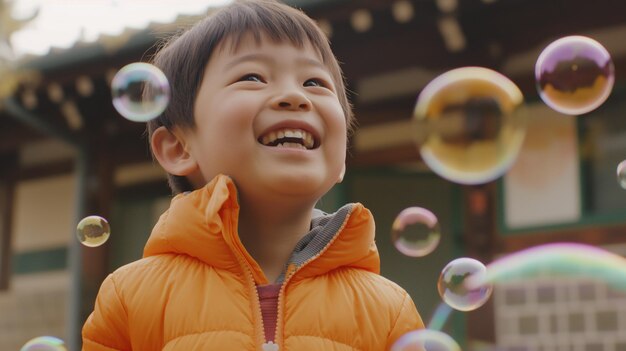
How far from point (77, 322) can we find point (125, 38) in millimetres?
2464

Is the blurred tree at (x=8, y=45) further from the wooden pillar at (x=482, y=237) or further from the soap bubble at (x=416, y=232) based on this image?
the soap bubble at (x=416, y=232)

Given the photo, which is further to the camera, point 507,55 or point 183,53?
point 507,55

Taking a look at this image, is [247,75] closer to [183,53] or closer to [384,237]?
[183,53]

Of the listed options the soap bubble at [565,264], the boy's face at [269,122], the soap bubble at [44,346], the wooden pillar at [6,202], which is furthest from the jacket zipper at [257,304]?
the wooden pillar at [6,202]

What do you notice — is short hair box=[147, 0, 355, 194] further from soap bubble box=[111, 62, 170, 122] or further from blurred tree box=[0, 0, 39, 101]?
blurred tree box=[0, 0, 39, 101]

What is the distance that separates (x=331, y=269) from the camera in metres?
1.89

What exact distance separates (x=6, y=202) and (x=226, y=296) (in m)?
7.80

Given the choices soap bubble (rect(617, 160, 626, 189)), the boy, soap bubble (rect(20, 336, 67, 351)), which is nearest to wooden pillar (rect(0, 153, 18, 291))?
soap bubble (rect(20, 336, 67, 351))

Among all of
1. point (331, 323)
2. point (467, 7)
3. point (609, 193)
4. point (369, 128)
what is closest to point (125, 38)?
point (369, 128)

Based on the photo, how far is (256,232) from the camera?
1922mm

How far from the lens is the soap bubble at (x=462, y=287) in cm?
275

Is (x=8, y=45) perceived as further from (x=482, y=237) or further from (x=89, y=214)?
(x=482, y=237)

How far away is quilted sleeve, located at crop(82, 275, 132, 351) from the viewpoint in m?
1.82

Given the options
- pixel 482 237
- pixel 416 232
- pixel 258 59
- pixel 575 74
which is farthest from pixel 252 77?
pixel 482 237
